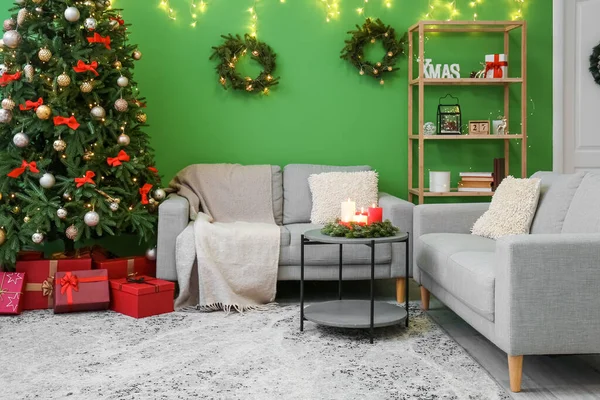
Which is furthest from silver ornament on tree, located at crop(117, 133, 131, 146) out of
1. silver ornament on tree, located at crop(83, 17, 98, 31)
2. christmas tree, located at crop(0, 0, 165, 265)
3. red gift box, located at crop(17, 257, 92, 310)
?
red gift box, located at crop(17, 257, 92, 310)

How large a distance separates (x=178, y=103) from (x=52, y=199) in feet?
4.38

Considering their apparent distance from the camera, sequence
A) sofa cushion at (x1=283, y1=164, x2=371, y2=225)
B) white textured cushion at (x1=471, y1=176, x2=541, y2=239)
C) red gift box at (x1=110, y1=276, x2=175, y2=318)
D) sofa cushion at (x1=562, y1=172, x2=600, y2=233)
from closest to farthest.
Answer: sofa cushion at (x1=562, y1=172, x2=600, y2=233), white textured cushion at (x1=471, y1=176, x2=541, y2=239), red gift box at (x1=110, y1=276, x2=175, y2=318), sofa cushion at (x1=283, y1=164, x2=371, y2=225)

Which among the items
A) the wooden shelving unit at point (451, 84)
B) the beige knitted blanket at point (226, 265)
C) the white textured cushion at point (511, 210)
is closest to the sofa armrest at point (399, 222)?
the white textured cushion at point (511, 210)

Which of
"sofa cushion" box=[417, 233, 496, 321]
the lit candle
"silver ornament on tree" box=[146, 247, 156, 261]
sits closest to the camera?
"sofa cushion" box=[417, 233, 496, 321]

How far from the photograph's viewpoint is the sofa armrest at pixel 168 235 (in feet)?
13.9

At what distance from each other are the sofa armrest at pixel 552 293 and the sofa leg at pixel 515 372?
0.04m

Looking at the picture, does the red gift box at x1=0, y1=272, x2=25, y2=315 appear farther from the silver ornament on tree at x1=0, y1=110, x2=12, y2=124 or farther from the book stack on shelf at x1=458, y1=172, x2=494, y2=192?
the book stack on shelf at x1=458, y1=172, x2=494, y2=192

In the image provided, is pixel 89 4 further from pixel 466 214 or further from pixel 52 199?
pixel 466 214

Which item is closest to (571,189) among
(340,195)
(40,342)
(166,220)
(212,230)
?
(340,195)

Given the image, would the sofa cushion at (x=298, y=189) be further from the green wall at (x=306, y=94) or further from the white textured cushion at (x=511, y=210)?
the white textured cushion at (x=511, y=210)

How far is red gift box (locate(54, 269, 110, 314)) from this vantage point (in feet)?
13.3

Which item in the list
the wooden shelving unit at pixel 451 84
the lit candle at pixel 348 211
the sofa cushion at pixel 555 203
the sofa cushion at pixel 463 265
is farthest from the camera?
the wooden shelving unit at pixel 451 84

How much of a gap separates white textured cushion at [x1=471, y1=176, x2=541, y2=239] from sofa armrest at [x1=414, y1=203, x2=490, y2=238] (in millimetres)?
115

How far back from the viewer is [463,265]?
10.8 ft
